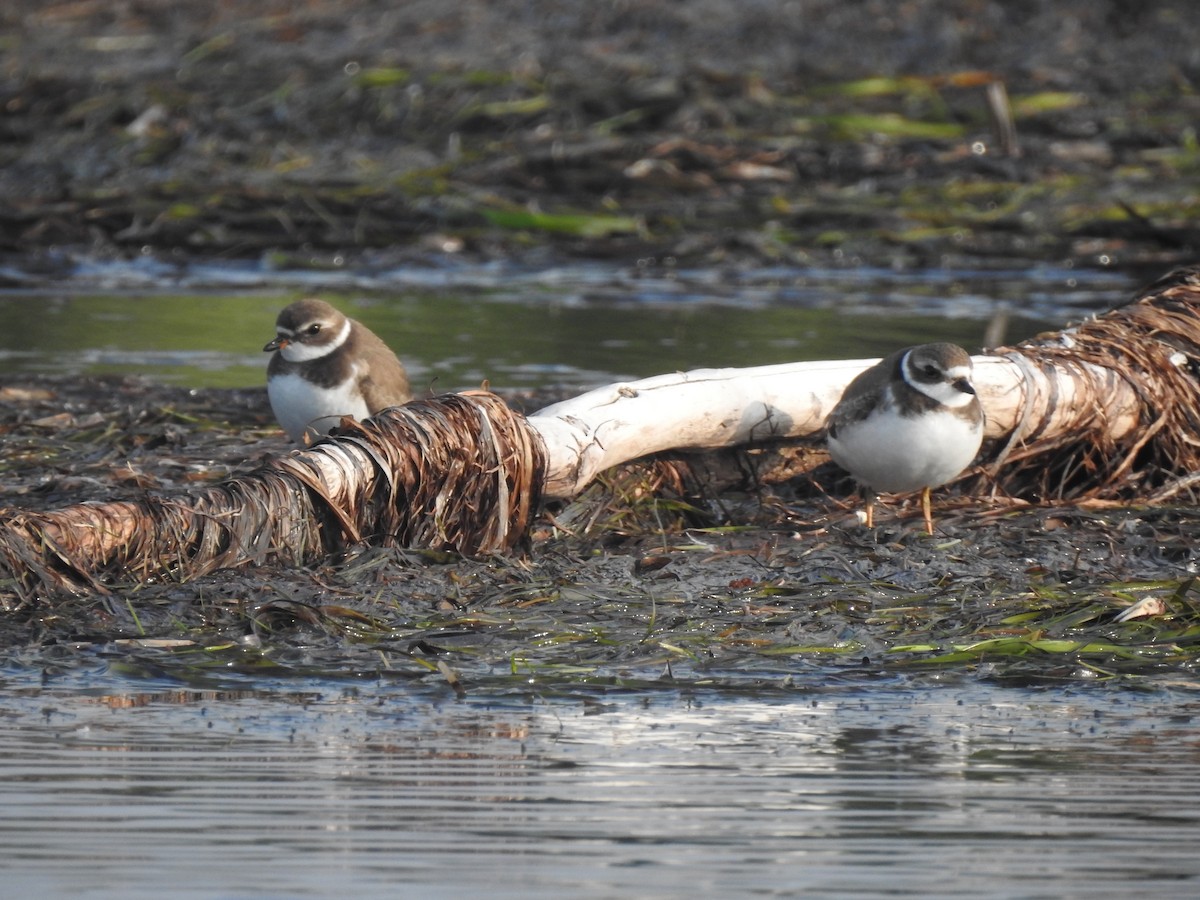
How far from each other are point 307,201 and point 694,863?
545 inches

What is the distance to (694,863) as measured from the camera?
4043 mm

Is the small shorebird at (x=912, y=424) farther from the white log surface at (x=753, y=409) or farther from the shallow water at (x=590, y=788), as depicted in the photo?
the shallow water at (x=590, y=788)

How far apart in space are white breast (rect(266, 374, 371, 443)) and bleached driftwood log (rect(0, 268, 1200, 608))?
1.22 meters

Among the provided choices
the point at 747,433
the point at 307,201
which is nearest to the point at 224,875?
the point at 747,433

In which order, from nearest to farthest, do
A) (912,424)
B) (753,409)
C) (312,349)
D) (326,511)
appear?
(326,511) < (912,424) < (753,409) < (312,349)

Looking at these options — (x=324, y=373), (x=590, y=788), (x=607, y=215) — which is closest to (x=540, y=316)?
(x=607, y=215)

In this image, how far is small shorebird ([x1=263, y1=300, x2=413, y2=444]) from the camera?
8266mm

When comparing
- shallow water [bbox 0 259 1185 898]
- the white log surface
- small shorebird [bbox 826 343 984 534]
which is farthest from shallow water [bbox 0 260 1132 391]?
shallow water [bbox 0 259 1185 898]

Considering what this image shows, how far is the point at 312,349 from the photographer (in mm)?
8469

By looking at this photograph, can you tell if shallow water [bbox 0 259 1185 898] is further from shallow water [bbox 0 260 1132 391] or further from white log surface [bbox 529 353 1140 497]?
shallow water [bbox 0 260 1132 391]

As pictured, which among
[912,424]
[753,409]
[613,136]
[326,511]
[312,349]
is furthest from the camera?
[613,136]

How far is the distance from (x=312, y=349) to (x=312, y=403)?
312 millimetres

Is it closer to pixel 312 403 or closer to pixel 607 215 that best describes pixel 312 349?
pixel 312 403

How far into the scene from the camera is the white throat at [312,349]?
844 centimetres
